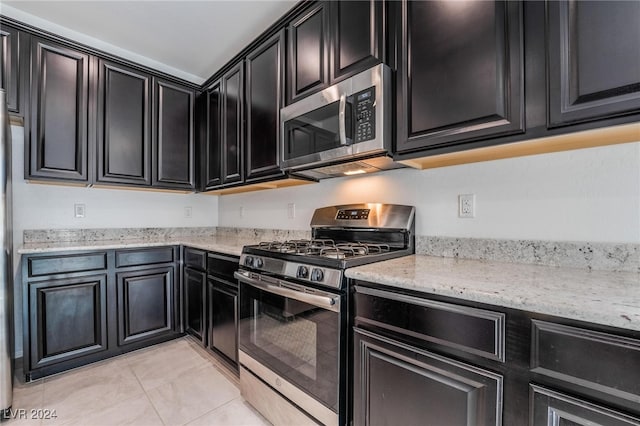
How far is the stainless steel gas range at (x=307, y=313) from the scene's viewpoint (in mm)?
1189

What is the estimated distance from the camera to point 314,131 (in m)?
1.66

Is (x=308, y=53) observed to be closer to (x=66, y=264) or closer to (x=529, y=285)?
(x=529, y=285)

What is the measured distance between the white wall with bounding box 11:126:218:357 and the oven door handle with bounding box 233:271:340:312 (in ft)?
5.81

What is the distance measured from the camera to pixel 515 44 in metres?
1.02

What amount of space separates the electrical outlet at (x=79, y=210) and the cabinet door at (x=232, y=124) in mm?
1258

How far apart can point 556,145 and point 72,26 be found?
342 centimetres

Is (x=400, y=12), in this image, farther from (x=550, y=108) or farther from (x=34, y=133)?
(x=34, y=133)

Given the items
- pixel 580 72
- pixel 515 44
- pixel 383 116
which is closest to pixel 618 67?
pixel 580 72

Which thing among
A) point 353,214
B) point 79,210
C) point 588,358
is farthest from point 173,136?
point 588,358

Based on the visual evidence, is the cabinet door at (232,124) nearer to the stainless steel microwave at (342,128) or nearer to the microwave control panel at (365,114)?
the stainless steel microwave at (342,128)

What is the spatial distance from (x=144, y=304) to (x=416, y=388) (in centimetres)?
226

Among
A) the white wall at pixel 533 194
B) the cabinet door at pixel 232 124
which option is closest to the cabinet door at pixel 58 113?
the cabinet door at pixel 232 124

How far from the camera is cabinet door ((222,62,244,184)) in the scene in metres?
2.30

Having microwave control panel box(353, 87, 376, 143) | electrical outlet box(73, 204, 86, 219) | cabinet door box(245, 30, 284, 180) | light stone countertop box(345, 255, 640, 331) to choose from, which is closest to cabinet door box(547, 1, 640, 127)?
light stone countertop box(345, 255, 640, 331)
